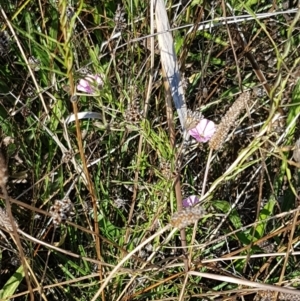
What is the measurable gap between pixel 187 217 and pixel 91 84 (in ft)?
0.86

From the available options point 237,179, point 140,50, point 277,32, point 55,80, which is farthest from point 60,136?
point 277,32

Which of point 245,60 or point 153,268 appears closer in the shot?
point 153,268

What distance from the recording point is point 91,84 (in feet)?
2.68

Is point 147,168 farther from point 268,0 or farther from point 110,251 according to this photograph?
point 268,0

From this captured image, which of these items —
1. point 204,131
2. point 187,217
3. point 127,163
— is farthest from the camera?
point 127,163

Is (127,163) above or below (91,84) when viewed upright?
below

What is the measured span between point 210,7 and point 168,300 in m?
0.53

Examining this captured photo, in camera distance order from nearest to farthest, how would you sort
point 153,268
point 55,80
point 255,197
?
1. point 153,268
2. point 55,80
3. point 255,197

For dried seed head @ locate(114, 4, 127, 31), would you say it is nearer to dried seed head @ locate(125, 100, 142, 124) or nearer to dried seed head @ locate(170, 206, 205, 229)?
dried seed head @ locate(125, 100, 142, 124)

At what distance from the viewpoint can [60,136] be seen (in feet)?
3.42

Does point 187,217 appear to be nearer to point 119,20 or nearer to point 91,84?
point 91,84

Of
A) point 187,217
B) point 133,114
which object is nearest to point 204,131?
point 133,114

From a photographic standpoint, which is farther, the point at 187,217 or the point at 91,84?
the point at 91,84

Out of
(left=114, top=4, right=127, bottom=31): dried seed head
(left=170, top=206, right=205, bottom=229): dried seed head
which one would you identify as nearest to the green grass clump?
(left=114, top=4, right=127, bottom=31): dried seed head
